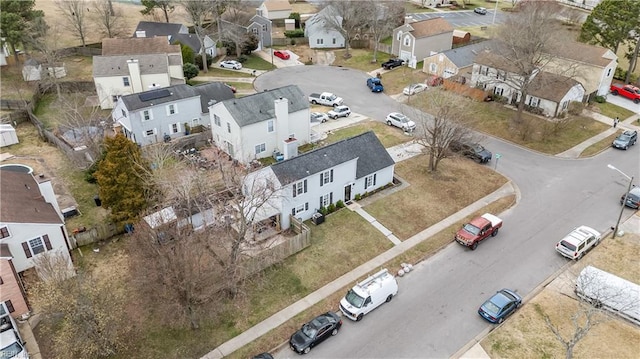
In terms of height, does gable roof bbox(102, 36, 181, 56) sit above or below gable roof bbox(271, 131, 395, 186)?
above

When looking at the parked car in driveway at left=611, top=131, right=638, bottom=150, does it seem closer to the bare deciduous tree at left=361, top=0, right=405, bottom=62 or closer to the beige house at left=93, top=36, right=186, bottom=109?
the bare deciduous tree at left=361, top=0, right=405, bottom=62

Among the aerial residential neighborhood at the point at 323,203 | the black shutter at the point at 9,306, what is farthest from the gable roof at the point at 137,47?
the black shutter at the point at 9,306

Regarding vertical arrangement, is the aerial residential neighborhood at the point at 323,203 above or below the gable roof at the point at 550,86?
below

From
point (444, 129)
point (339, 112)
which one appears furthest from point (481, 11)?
point (444, 129)

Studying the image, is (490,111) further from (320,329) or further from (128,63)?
(128,63)

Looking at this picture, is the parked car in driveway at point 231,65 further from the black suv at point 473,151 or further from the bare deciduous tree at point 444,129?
the black suv at point 473,151

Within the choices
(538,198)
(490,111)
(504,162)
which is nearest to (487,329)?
(538,198)

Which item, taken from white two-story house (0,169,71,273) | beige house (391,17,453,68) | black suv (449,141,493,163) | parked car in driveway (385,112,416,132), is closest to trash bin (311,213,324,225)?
black suv (449,141,493,163)
